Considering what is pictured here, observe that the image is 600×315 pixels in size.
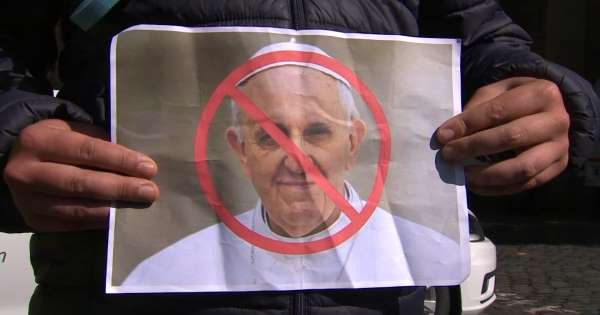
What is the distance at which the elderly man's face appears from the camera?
1.24 meters

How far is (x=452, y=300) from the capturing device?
4746 millimetres

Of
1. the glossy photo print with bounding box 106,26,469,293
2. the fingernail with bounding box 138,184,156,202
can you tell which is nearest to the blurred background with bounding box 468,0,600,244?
the glossy photo print with bounding box 106,26,469,293

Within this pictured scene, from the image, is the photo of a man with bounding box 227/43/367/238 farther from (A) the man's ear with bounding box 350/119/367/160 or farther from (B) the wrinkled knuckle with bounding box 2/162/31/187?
(B) the wrinkled knuckle with bounding box 2/162/31/187

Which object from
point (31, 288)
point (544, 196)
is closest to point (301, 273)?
point (31, 288)

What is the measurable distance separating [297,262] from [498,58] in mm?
491

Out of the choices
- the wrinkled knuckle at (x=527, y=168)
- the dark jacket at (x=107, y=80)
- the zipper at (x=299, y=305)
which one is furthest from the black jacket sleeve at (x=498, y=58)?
the zipper at (x=299, y=305)

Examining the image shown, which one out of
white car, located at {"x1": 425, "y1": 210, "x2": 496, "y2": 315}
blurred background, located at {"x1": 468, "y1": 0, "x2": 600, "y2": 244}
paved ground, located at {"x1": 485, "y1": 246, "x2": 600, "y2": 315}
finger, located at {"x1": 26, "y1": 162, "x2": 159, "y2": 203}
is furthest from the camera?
blurred background, located at {"x1": 468, "y1": 0, "x2": 600, "y2": 244}

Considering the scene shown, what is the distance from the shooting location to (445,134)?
4.18 feet

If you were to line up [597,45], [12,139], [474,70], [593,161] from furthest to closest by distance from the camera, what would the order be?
[597,45] < [593,161] < [474,70] < [12,139]

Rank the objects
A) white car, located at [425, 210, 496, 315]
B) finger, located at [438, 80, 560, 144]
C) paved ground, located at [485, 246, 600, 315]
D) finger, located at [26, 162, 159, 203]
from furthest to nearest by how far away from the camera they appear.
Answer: paved ground, located at [485, 246, 600, 315] → white car, located at [425, 210, 496, 315] → finger, located at [438, 80, 560, 144] → finger, located at [26, 162, 159, 203]

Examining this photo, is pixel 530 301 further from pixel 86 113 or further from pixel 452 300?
pixel 86 113

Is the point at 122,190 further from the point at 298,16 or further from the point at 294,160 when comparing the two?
the point at 298,16

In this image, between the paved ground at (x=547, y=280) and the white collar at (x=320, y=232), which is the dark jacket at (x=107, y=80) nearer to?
the white collar at (x=320, y=232)

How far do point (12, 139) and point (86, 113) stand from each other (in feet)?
0.40
